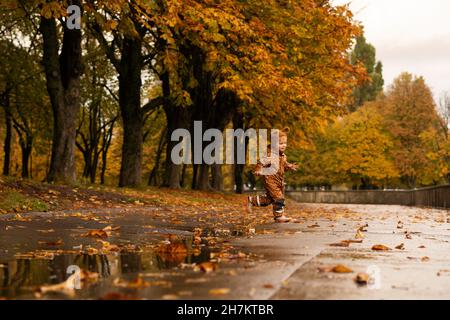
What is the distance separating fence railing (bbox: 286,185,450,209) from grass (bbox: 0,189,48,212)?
61.8 feet

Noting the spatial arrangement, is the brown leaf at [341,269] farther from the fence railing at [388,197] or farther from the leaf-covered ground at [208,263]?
the fence railing at [388,197]

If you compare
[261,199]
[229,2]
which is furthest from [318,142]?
[261,199]

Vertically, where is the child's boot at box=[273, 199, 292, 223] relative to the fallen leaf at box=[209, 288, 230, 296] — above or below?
above

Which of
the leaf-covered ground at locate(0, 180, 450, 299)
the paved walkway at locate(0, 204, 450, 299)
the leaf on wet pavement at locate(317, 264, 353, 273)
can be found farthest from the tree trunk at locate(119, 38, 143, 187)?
the leaf on wet pavement at locate(317, 264, 353, 273)

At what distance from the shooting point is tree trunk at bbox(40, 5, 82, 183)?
21141 millimetres

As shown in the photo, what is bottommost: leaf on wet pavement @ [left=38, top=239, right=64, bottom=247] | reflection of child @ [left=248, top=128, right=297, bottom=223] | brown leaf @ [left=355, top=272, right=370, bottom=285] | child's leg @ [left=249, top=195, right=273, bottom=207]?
brown leaf @ [left=355, top=272, right=370, bottom=285]

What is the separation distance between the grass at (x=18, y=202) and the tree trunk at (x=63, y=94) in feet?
21.4

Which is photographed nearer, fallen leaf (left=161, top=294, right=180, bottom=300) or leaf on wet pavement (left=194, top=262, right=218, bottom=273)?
fallen leaf (left=161, top=294, right=180, bottom=300)

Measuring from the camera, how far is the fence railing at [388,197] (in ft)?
100

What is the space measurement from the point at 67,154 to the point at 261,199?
9.02 metres

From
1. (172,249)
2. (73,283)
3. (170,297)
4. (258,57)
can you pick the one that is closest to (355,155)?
(258,57)

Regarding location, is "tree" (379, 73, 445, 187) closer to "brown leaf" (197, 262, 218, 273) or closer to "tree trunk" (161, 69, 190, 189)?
"tree trunk" (161, 69, 190, 189)

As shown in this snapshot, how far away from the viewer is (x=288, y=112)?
31.7 meters

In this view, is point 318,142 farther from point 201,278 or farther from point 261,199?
point 201,278
